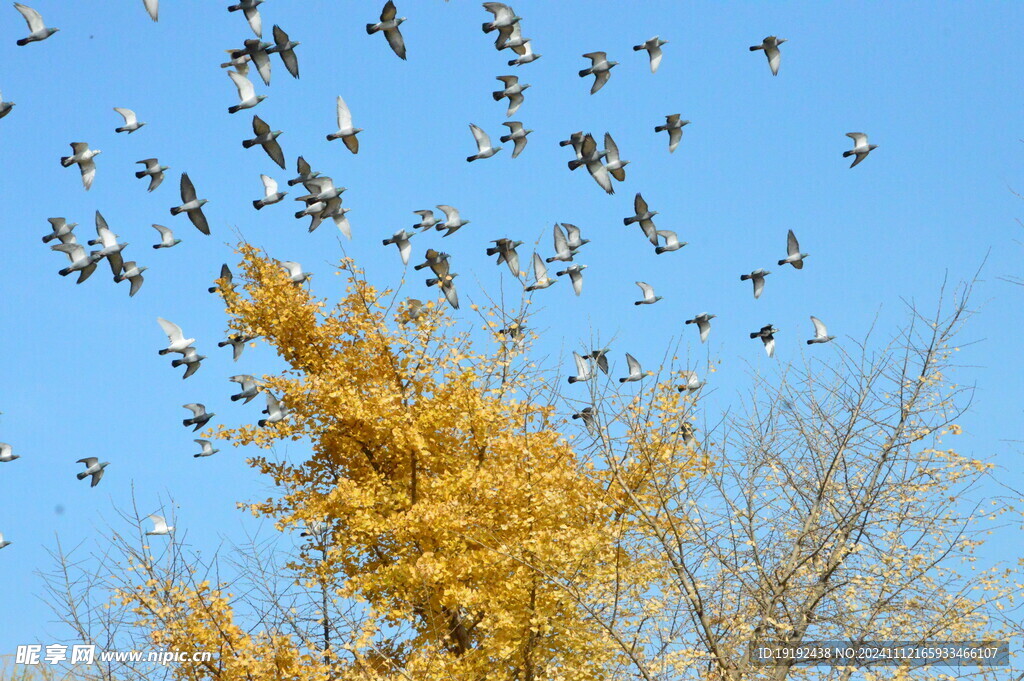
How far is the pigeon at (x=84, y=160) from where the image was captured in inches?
771

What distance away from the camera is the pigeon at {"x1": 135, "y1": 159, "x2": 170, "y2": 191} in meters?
19.4

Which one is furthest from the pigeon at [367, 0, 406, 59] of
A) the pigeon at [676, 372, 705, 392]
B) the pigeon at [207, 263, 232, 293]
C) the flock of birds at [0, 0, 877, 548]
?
the pigeon at [676, 372, 705, 392]

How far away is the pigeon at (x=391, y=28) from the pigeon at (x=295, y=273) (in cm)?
416

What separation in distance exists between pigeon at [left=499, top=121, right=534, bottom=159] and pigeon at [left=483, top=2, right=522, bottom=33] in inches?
88.7

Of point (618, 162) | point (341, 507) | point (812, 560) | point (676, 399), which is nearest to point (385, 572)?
point (341, 507)

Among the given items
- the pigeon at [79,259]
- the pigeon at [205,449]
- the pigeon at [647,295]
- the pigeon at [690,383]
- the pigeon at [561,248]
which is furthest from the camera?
the pigeon at [647,295]

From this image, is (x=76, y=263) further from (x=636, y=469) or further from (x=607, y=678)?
(x=607, y=678)

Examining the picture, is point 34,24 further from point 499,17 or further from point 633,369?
point 633,369

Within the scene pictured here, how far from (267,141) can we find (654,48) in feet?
26.5

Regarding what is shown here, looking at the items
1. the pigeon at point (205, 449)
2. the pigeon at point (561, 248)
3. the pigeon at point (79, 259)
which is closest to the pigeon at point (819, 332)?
the pigeon at point (561, 248)

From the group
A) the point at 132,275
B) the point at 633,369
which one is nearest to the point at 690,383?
the point at 633,369

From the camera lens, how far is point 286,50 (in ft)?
62.3

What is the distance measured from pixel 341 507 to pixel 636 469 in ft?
13.8

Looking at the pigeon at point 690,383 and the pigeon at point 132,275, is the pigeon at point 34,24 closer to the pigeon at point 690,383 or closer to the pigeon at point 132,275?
the pigeon at point 132,275
